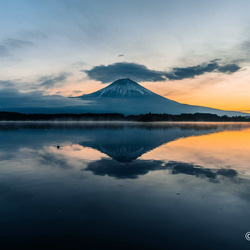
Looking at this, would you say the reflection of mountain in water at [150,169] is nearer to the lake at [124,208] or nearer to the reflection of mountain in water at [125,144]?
the lake at [124,208]

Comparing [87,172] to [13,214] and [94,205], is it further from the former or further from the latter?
[13,214]

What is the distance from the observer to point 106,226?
24.2ft

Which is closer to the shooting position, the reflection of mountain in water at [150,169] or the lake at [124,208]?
the lake at [124,208]

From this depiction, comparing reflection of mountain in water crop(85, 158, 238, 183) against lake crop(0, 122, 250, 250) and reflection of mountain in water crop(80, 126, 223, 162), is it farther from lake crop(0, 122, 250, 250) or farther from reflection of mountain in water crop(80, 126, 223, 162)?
reflection of mountain in water crop(80, 126, 223, 162)

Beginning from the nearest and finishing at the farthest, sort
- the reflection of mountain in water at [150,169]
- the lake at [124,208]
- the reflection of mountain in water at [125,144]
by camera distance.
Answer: the lake at [124,208], the reflection of mountain in water at [150,169], the reflection of mountain in water at [125,144]

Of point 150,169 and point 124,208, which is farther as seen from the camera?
point 150,169

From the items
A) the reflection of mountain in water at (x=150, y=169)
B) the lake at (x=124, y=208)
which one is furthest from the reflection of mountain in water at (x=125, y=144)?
the lake at (x=124, y=208)

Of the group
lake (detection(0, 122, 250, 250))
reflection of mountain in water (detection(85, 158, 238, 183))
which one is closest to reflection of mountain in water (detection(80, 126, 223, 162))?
reflection of mountain in water (detection(85, 158, 238, 183))

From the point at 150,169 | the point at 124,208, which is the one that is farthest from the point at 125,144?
the point at 124,208

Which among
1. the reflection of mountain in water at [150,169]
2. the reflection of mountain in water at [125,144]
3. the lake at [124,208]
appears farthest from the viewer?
the reflection of mountain in water at [125,144]

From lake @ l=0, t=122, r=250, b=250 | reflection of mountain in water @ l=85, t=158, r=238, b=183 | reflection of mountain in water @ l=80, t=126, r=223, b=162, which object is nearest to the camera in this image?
lake @ l=0, t=122, r=250, b=250

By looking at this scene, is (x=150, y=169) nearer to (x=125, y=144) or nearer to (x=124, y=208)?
(x=124, y=208)

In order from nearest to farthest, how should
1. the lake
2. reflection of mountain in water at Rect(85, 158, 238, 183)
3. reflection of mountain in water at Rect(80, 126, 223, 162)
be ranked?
the lake
reflection of mountain in water at Rect(85, 158, 238, 183)
reflection of mountain in water at Rect(80, 126, 223, 162)

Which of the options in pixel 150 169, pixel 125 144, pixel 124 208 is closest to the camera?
pixel 124 208
